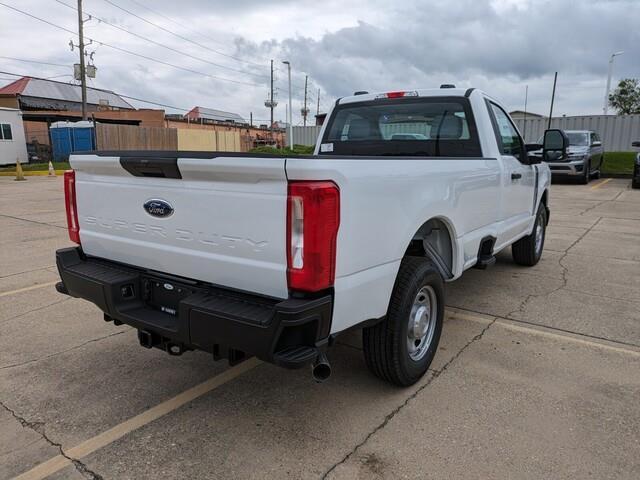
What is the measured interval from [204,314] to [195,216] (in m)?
0.53

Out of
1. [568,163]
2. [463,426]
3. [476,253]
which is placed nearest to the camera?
[463,426]

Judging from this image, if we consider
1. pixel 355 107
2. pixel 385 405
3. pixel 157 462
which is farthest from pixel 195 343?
pixel 355 107

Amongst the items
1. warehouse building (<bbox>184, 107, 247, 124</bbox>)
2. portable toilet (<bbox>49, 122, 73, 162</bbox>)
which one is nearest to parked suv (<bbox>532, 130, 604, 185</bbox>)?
portable toilet (<bbox>49, 122, 73, 162</bbox>)

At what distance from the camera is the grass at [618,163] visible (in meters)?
21.3

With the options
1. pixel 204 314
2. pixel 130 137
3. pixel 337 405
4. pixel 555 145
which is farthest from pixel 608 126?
pixel 204 314

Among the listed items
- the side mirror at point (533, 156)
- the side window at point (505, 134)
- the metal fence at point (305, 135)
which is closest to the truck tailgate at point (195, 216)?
the side window at point (505, 134)

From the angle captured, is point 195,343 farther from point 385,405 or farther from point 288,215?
point 385,405

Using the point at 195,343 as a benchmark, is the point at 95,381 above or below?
below

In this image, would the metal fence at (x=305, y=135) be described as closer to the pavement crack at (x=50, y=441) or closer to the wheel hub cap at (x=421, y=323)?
the wheel hub cap at (x=421, y=323)

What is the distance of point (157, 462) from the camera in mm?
2572

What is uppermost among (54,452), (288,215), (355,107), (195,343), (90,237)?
(355,107)

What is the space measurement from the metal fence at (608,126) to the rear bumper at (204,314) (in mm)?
25335

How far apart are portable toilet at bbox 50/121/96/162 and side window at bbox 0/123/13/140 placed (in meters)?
2.36

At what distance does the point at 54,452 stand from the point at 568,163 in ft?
59.9
